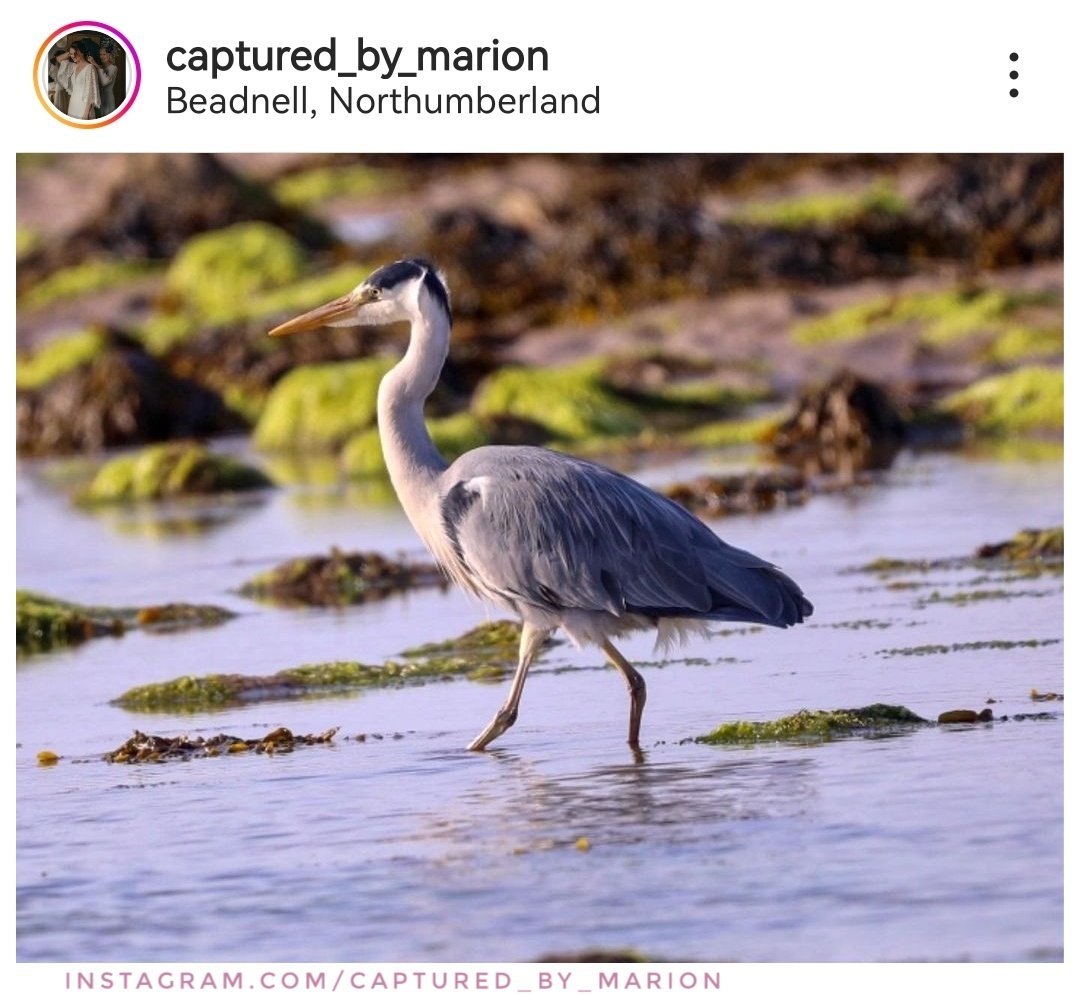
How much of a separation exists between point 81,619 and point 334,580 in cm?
152

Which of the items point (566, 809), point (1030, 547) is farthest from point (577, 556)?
point (1030, 547)

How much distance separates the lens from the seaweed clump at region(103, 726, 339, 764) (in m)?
8.22

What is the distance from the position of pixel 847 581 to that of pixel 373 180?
20.7 m

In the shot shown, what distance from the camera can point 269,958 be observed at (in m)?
5.71

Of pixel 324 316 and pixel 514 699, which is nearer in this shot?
pixel 514 699

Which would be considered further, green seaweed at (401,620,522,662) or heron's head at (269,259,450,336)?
green seaweed at (401,620,522,662)

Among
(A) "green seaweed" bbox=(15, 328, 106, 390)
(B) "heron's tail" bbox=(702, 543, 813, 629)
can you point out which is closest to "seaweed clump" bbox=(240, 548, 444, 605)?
(B) "heron's tail" bbox=(702, 543, 813, 629)

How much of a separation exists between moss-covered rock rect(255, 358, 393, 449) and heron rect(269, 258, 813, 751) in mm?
Result: 11018

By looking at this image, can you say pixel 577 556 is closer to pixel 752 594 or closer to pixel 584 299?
pixel 752 594

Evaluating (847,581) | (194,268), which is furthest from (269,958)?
(194,268)

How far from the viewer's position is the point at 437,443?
16.6 m

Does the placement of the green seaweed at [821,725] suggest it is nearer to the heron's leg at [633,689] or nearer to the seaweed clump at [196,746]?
the heron's leg at [633,689]
